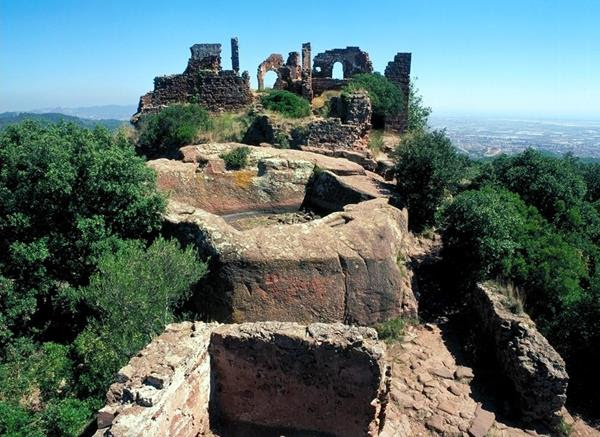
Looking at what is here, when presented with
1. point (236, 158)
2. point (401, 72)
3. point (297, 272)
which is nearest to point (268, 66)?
point (401, 72)

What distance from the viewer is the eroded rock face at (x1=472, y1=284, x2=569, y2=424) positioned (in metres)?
6.86

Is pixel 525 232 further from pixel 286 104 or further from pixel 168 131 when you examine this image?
pixel 168 131

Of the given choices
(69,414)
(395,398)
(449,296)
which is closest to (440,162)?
(449,296)

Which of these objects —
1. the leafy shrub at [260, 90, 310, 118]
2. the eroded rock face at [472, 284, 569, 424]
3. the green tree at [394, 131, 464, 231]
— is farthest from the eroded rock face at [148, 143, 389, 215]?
the leafy shrub at [260, 90, 310, 118]

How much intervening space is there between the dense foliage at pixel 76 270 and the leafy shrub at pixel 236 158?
2485 millimetres

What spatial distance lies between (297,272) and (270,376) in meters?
1.79

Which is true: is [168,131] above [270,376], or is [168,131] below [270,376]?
above

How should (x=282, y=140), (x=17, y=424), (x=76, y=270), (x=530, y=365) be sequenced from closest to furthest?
1. (x=17, y=424)
2. (x=530, y=365)
3. (x=76, y=270)
4. (x=282, y=140)

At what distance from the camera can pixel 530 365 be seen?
276 inches

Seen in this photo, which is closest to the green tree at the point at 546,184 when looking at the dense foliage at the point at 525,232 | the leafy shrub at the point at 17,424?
the dense foliage at the point at 525,232

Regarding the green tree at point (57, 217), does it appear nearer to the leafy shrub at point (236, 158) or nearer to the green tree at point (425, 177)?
the leafy shrub at point (236, 158)

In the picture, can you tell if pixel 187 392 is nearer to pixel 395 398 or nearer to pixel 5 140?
pixel 395 398

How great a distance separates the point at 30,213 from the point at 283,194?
4955 mm

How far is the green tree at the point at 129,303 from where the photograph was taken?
21.1ft
